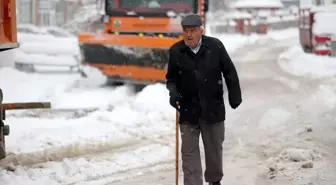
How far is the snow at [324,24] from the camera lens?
20188 millimetres

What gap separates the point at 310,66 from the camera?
64.4 feet

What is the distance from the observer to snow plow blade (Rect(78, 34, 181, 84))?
1338cm

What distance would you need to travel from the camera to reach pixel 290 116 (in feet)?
35.2

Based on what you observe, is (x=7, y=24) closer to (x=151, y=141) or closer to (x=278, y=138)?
(x=151, y=141)

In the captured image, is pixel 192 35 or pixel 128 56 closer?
pixel 192 35

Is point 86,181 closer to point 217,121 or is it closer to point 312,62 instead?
point 217,121

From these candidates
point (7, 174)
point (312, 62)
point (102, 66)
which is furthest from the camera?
point (312, 62)

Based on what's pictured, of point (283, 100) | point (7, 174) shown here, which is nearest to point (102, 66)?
point (283, 100)

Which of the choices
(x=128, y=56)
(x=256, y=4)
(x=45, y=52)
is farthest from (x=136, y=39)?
(x=256, y=4)

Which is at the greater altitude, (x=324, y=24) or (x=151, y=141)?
(x=324, y=24)

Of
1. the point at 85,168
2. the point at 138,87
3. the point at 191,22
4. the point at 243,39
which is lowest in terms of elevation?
the point at 243,39

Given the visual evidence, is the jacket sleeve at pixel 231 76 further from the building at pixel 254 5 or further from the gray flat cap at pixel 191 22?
the building at pixel 254 5

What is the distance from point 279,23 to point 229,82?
52.9 meters

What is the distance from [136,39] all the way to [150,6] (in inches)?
53.4
